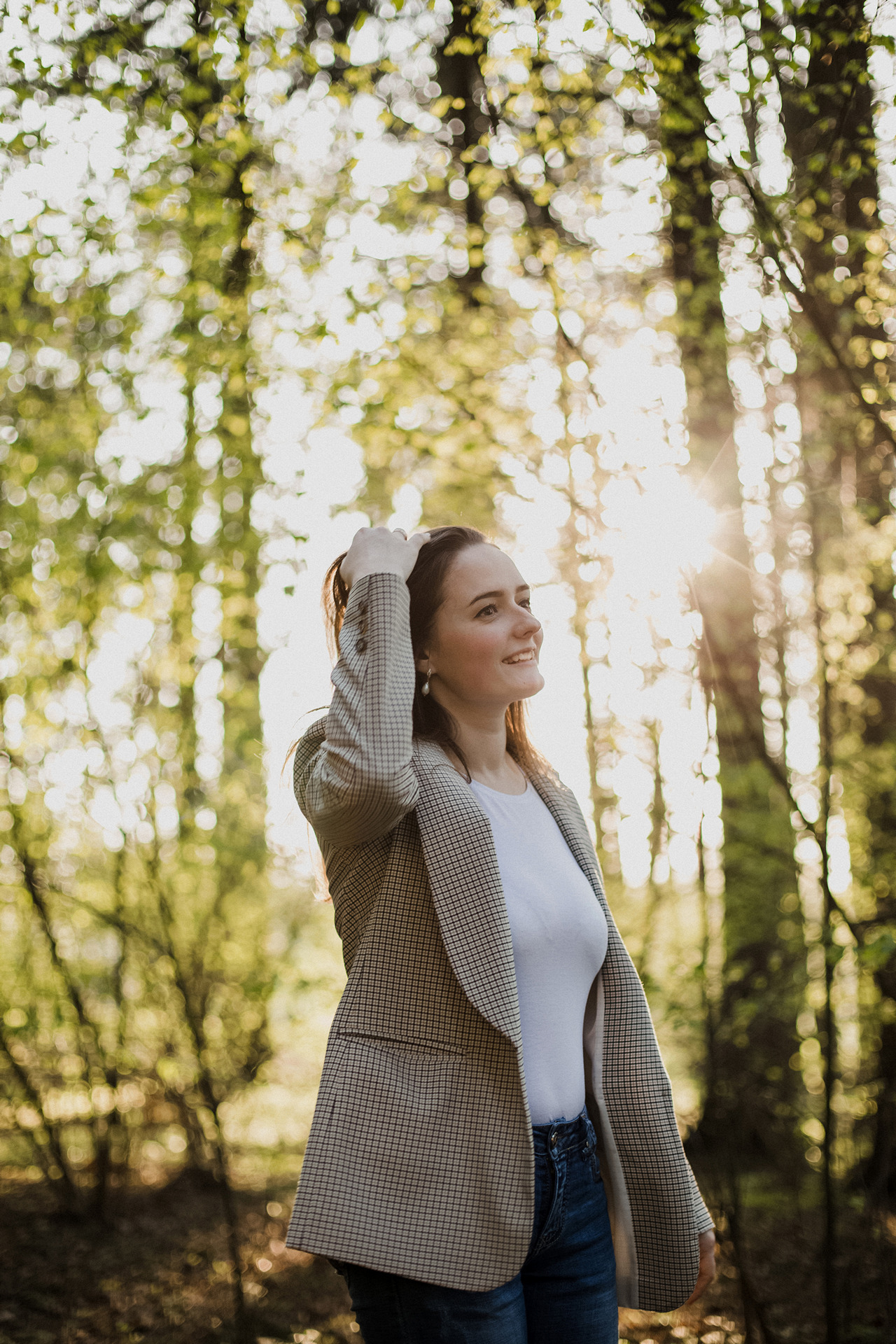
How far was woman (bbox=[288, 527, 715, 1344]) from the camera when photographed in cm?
142

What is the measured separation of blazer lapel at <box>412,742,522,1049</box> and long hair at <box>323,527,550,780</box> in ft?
0.76

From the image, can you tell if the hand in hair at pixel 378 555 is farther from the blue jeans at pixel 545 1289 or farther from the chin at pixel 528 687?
the blue jeans at pixel 545 1289

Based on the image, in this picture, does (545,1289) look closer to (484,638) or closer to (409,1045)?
(409,1045)

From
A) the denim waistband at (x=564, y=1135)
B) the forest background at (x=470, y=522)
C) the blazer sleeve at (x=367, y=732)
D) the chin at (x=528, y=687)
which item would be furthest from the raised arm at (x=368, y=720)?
the forest background at (x=470, y=522)

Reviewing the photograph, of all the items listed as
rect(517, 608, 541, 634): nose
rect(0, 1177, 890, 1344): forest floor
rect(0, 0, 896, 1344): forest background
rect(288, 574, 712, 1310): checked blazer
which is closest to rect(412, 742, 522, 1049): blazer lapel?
rect(288, 574, 712, 1310): checked blazer

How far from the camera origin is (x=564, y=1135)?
1.59m

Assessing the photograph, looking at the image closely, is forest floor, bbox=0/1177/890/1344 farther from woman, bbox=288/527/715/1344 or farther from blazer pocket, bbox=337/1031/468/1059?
blazer pocket, bbox=337/1031/468/1059

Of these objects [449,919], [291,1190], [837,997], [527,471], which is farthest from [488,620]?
[291,1190]

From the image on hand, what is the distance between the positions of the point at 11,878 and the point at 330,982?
173 cm

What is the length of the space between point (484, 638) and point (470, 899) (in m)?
0.52

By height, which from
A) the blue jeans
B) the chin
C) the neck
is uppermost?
the chin

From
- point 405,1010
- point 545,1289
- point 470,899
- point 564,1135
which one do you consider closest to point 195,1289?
point 545,1289

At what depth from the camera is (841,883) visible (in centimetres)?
364

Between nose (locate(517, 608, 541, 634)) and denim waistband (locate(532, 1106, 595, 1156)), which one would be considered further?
nose (locate(517, 608, 541, 634))
